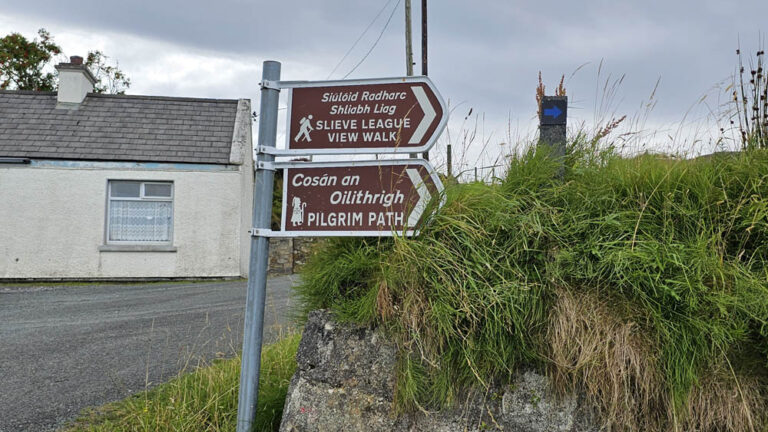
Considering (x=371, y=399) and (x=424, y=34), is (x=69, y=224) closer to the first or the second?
(x=424, y=34)

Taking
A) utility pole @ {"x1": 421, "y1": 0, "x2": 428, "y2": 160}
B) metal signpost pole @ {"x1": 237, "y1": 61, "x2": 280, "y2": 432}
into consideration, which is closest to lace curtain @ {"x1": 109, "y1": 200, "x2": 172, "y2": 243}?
utility pole @ {"x1": 421, "y1": 0, "x2": 428, "y2": 160}

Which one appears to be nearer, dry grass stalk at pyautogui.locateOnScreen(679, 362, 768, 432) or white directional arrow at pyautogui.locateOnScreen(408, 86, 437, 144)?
dry grass stalk at pyautogui.locateOnScreen(679, 362, 768, 432)

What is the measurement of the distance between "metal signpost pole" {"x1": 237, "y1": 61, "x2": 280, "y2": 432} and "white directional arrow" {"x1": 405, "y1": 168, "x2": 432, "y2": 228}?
745mm

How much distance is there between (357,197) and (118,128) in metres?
14.9

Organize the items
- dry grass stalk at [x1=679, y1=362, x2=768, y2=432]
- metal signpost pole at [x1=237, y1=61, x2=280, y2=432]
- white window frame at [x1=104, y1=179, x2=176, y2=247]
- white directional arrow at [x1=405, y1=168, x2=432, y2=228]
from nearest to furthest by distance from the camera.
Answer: dry grass stalk at [x1=679, y1=362, x2=768, y2=432] < white directional arrow at [x1=405, y1=168, x2=432, y2=228] < metal signpost pole at [x1=237, y1=61, x2=280, y2=432] < white window frame at [x1=104, y1=179, x2=176, y2=247]

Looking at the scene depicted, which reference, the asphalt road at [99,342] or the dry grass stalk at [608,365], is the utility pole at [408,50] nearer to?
the asphalt road at [99,342]

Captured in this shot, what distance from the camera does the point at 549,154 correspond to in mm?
3387

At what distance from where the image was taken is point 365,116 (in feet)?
10.7

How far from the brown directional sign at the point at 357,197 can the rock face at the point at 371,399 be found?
48cm

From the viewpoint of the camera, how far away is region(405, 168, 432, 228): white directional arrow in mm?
3098

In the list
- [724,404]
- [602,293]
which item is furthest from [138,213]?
[724,404]

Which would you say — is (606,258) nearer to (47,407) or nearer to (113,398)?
(113,398)

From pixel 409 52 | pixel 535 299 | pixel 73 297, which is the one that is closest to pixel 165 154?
pixel 73 297

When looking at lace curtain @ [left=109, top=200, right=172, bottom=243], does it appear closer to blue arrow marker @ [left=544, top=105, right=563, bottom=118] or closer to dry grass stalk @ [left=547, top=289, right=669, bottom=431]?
blue arrow marker @ [left=544, top=105, right=563, bottom=118]
